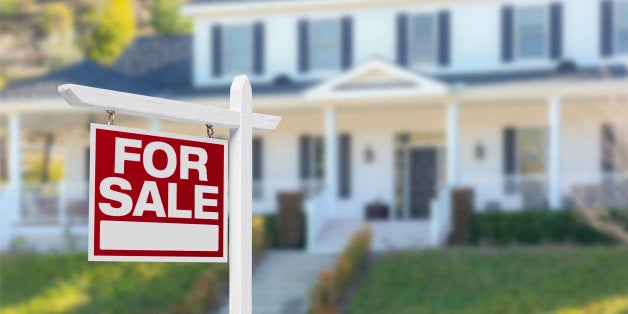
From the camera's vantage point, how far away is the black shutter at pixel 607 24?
1020 inches

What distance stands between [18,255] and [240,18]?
23.7 ft

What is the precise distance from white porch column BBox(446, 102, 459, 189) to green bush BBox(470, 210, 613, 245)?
1.27m

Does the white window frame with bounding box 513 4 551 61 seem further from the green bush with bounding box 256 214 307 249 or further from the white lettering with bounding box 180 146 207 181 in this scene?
the white lettering with bounding box 180 146 207 181

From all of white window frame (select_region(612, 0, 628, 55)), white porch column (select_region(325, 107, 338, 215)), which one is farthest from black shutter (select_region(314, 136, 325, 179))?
white window frame (select_region(612, 0, 628, 55))

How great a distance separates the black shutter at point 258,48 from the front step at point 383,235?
158 inches

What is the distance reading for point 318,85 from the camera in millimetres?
26016

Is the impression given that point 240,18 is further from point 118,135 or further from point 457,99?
point 118,135

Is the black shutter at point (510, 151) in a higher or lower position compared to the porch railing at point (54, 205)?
higher

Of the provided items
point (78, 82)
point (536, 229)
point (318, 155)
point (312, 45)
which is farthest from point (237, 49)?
point (536, 229)

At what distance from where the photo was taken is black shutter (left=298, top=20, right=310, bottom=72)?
27.9 meters

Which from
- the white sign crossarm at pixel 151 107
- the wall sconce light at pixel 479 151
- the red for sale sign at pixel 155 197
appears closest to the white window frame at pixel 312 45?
the wall sconce light at pixel 479 151

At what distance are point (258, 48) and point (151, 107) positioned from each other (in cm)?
2130

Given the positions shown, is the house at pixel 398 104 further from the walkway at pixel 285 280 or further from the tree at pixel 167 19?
the tree at pixel 167 19

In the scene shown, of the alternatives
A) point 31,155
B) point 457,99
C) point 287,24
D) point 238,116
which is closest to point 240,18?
point 287,24
